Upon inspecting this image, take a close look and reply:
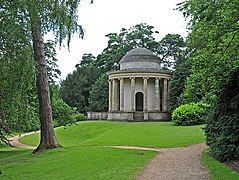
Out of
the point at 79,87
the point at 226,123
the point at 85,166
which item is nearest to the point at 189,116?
the point at 226,123

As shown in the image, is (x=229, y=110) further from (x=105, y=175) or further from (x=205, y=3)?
(x=105, y=175)

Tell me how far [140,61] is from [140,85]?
3173 millimetres

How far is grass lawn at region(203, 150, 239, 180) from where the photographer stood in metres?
9.38

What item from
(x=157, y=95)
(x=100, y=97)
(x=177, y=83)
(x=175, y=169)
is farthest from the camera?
(x=100, y=97)

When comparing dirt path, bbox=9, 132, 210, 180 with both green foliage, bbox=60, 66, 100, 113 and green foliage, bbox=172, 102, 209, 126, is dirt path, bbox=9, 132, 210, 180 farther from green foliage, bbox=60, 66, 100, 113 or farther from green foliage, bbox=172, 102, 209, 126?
green foliage, bbox=60, 66, 100, 113

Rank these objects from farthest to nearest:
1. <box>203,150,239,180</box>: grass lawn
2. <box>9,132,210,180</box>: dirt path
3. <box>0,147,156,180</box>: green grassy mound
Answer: <box>0,147,156,180</box>: green grassy mound < <box>9,132,210,180</box>: dirt path < <box>203,150,239,180</box>: grass lawn

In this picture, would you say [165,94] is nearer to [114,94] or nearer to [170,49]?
[114,94]

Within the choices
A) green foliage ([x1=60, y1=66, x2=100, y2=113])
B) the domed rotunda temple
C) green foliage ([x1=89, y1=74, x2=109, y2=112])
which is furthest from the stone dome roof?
green foliage ([x1=60, y1=66, x2=100, y2=113])

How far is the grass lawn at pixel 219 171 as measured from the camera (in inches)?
369

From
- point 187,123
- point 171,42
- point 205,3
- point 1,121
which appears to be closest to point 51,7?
point 1,121

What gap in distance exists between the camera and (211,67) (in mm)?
12781

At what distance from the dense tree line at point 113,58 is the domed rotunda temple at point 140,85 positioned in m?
10.6

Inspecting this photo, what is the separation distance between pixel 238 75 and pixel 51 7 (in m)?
7.62

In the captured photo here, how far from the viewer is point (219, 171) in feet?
33.9
